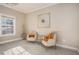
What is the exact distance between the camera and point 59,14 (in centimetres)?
192

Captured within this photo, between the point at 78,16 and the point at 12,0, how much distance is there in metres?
1.61

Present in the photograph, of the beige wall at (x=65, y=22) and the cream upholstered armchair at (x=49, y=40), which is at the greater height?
the beige wall at (x=65, y=22)

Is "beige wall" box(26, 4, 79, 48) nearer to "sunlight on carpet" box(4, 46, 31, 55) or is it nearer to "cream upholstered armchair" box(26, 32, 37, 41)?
"cream upholstered armchair" box(26, 32, 37, 41)

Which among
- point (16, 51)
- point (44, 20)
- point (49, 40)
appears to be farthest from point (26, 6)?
point (16, 51)

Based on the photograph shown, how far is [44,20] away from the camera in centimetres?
200

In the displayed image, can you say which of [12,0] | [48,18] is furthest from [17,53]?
[12,0]

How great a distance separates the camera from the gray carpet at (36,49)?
1891 mm

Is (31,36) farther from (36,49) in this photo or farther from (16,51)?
(16,51)

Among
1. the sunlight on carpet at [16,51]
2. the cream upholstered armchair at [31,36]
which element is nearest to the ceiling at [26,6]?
the cream upholstered armchair at [31,36]

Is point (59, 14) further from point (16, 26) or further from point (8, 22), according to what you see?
point (8, 22)

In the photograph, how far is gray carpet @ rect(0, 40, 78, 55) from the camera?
1891 mm

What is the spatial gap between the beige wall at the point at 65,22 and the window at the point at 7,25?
735 mm

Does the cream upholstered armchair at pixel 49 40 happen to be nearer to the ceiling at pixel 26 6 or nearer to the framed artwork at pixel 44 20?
the framed artwork at pixel 44 20

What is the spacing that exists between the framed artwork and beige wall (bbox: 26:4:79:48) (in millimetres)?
76
